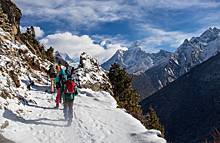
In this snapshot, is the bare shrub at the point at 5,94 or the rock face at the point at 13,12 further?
the rock face at the point at 13,12

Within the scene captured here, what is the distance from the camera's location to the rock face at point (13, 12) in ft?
56.8

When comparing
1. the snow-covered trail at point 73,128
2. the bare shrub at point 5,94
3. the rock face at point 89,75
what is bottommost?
the snow-covered trail at point 73,128

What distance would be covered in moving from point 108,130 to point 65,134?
201 cm

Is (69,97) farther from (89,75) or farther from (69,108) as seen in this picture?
(89,75)

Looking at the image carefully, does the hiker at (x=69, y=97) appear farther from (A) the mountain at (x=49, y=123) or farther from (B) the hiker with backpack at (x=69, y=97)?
(A) the mountain at (x=49, y=123)

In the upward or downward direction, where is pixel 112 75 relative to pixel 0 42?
upward

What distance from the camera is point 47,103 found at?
1045 cm

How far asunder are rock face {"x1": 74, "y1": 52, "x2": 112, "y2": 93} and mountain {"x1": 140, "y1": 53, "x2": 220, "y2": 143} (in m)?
107

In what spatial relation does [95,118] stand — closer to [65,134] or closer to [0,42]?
[65,134]

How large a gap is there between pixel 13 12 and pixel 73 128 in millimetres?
18441

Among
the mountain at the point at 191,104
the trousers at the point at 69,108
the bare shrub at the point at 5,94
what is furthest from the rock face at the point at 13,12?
the mountain at the point at 191,104

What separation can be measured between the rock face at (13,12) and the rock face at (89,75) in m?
7.93

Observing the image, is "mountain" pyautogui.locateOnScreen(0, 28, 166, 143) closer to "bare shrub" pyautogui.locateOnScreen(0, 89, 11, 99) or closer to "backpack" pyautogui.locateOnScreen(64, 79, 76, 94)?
"bare shrub" pyautogui.locateOnScreen(0, 89, 11, 99)

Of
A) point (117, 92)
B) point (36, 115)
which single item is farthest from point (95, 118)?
point (117, 92)
